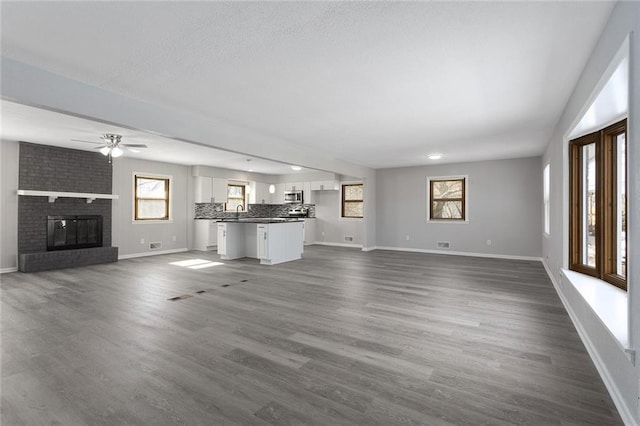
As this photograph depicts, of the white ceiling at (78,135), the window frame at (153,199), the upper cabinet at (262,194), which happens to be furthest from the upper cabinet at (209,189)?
the upper cabinet at (262,194)

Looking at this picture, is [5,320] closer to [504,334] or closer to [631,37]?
[504,334]

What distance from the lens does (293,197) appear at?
426 inches

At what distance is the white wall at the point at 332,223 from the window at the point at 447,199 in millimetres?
2324

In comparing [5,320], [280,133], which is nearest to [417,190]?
[280,133]

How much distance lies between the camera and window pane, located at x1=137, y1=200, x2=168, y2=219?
8219 mm

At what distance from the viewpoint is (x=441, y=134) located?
513 centimetres

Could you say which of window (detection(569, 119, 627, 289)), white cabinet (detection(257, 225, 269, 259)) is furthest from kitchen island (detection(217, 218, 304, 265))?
window (detection(569, 119, 627, 289))

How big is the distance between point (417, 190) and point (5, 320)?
8.47 m

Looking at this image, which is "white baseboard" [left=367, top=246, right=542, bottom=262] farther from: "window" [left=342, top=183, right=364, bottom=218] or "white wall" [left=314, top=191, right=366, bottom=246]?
"window" [left=342, top=183, right=364, bottom=218]

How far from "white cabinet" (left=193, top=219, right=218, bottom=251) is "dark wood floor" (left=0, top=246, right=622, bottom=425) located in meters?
4.01

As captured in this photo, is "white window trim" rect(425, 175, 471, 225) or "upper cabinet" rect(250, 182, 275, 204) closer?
"white window trim" rect(425, 175, 471, 225)

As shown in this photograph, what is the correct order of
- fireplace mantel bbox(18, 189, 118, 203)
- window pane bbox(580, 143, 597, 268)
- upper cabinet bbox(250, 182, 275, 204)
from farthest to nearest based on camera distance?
1. upper cabinet bbox(250, 182, 275, 204)
2. fireplace mantel bbox(18, 189, 118, 203)
3. window pane bbox(580, 143, 597, 268)

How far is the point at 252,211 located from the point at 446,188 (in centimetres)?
634

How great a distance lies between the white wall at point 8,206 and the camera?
5883 mm
